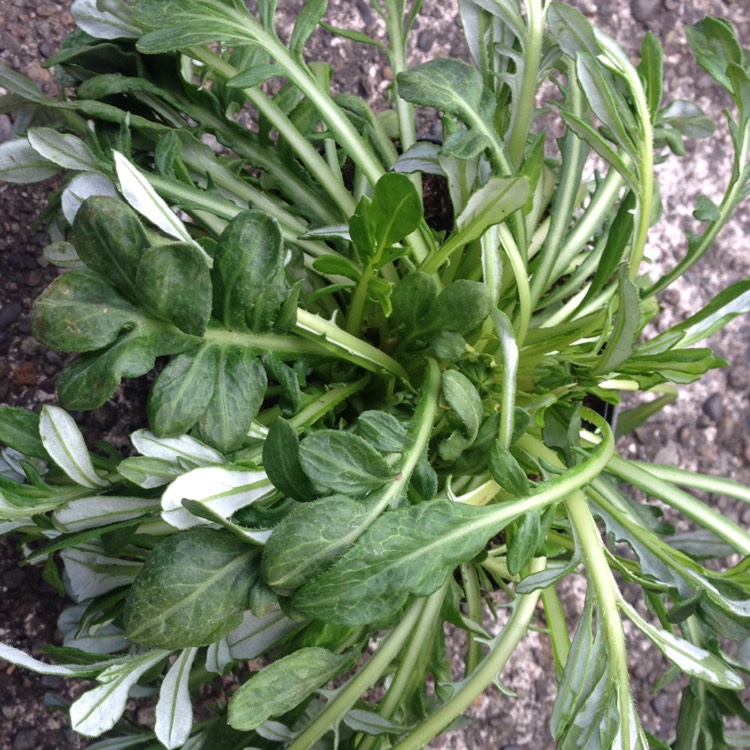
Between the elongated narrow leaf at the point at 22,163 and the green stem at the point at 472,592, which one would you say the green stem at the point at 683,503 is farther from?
the elongated narrow leaf at the point at 22,163

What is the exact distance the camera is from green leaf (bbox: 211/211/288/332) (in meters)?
0.41

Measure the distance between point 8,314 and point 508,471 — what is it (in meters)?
0.48

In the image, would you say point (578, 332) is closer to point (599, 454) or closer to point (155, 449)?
point (599, 454)

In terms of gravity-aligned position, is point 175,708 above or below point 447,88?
below

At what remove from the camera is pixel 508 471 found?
0.45m

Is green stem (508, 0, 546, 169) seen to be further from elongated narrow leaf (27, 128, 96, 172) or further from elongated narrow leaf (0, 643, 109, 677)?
elongated narrow leaf (0, 643, 109, 677)

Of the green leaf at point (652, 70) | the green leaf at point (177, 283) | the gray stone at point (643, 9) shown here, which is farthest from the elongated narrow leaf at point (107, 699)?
the gray stone at point (643, 9)

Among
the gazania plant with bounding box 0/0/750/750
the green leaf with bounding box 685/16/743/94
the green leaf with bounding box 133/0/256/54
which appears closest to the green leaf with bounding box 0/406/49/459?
the gazania plant with bounding box 0/0/750/750

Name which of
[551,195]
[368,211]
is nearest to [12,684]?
[368,211]

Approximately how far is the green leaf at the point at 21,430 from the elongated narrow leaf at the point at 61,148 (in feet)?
0.51

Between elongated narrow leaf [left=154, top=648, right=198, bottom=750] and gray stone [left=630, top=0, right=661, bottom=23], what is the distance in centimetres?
82

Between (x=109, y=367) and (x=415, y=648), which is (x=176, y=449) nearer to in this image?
(x=109, y=367)

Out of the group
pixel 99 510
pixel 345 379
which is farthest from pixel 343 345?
pixel 99 510

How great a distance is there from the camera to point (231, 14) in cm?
53
